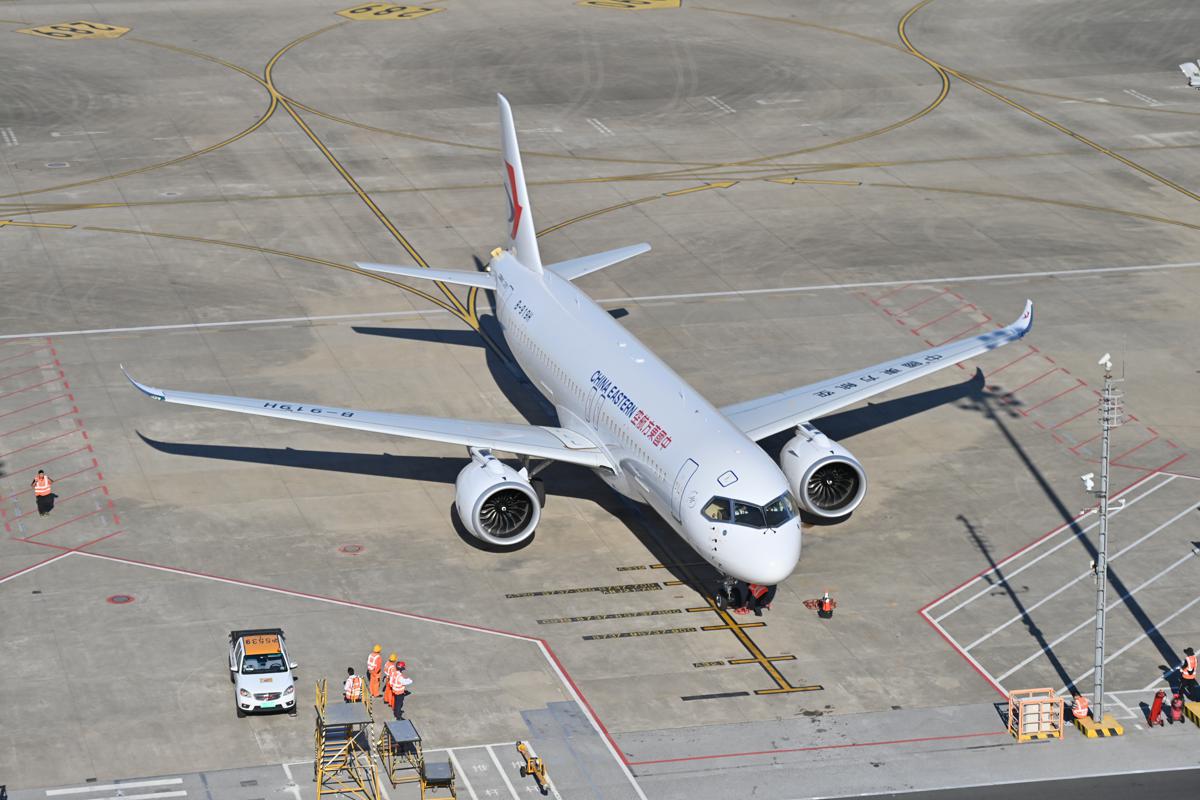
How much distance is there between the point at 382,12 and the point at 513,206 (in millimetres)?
58363

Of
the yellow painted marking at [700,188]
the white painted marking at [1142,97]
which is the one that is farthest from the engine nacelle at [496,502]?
the white painted marking at [1142,97]

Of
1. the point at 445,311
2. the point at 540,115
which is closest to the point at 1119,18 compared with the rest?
the point at 540,115

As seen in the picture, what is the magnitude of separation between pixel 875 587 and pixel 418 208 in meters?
40.7

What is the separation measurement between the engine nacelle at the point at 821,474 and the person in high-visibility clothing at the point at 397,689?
15.1 metres

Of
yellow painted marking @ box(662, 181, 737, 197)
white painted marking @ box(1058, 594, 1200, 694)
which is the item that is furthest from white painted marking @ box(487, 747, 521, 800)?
yellow painted marking @ box(662, 181, 737, 197)

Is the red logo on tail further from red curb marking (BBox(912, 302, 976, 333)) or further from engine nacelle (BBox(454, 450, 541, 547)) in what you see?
red curb marking (BBox(912, 302, 976, 333))

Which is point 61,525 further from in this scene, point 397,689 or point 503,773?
point 503,773

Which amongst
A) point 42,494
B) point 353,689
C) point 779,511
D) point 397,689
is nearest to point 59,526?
point 42,494

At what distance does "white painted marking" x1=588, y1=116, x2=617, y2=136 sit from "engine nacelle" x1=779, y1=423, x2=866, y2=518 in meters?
45.1

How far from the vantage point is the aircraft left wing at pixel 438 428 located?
189 feet

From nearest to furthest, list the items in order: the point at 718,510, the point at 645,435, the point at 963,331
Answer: the point at 718,510
the point at 645,435
the point at 963,331

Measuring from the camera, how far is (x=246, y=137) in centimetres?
9881

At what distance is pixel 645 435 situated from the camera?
55.0 metres

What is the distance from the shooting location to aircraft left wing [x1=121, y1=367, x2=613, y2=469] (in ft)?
189
